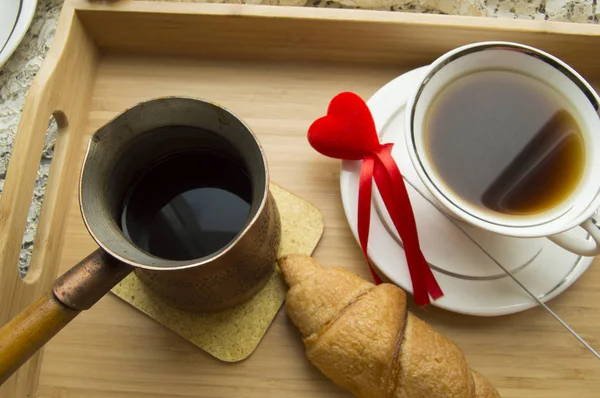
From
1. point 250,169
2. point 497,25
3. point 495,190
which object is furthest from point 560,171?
point 250,169

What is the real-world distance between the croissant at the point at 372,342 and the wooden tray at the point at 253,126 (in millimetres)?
58

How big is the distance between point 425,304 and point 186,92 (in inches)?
20.0

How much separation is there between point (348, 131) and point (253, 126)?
0.17 metres

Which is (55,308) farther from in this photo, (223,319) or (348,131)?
(348,131)

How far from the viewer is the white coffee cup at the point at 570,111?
669 millimetres

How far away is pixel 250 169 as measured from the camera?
67 centimetres

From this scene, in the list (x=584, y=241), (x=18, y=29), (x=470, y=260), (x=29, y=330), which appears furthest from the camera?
(x=18, y=29)

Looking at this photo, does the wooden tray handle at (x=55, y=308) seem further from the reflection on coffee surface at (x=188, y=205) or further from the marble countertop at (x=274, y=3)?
the marble countertop at (x=274, y=3)

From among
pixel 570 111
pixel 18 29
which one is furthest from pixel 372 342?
pixel 18 29

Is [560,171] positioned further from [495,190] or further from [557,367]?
[557,367]

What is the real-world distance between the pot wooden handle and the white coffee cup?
0.45 metres

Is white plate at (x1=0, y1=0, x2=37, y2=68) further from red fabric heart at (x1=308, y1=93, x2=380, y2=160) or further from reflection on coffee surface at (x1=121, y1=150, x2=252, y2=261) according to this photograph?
red fabric heart at (x1=308, y1=93, x2=380, y2=160)

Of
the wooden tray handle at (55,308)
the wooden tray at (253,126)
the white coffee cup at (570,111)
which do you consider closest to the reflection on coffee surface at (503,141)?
the white coffee cup at (570,111)

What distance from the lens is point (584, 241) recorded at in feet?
2.22
